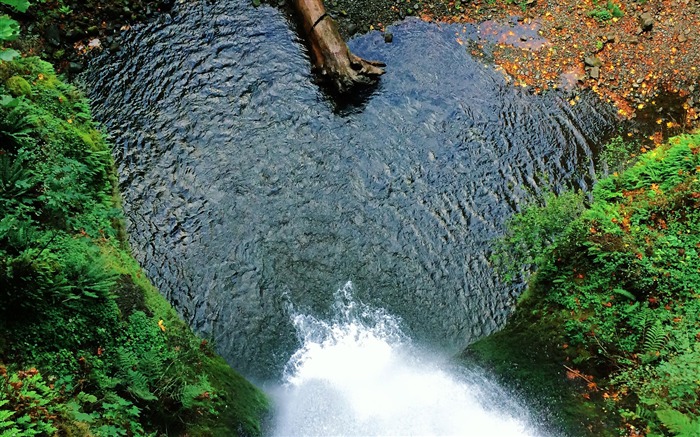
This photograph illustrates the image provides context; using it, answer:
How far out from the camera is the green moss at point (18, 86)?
923 centimetres

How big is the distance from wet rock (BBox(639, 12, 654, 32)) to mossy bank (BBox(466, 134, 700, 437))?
18.7 feet

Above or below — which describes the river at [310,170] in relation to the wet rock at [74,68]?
below

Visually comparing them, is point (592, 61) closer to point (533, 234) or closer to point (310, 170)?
point (533, 234)

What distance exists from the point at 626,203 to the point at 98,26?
46.5 feet

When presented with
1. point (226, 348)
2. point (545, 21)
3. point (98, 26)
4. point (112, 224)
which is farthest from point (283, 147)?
point (545, 21)

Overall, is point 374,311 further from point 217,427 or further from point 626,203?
point 626,203

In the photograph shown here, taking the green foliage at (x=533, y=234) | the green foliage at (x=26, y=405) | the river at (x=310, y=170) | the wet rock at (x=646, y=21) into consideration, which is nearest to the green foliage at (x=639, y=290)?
the green foliage at (x=533, y=234)

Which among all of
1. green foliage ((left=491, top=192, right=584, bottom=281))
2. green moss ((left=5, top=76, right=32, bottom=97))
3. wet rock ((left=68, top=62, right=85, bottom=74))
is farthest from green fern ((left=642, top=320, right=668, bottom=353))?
wet rock ((left=68, top=62, right=85, bottom=74))

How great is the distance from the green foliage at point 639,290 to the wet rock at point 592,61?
14.6 feet

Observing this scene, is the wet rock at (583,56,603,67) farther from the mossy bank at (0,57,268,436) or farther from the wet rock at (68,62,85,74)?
the wet rock at (68,62,85,74)

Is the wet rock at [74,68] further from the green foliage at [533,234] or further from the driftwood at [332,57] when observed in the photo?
the green foliage at [533,234]

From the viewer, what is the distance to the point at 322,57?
12.5m

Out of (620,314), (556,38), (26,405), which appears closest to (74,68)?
(26,405)

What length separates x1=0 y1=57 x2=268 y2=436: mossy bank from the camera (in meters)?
5.66
